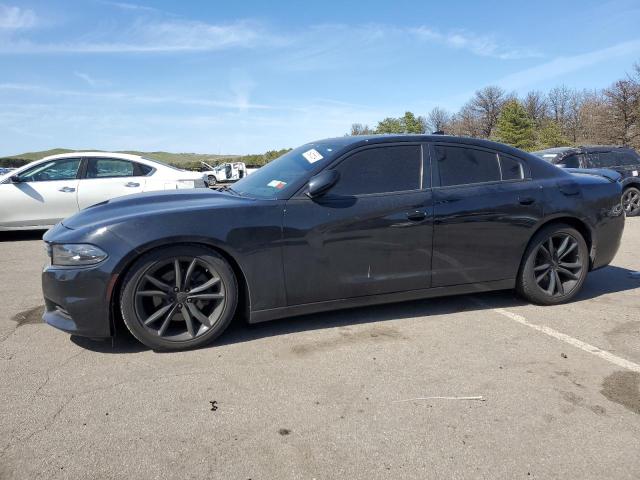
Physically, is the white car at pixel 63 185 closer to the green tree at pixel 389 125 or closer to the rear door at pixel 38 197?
the rear door at pixel 38 197

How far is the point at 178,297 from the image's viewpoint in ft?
10.5

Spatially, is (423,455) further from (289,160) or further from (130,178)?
(130,178)

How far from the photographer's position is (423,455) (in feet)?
6.99

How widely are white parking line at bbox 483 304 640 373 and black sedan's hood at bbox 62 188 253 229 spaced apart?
2.40m

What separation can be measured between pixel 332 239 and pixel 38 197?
665 cm

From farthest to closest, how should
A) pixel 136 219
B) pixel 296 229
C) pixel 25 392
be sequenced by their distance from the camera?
1. pixel 296 229
2. pixel 136 219
3. pixel 25 392

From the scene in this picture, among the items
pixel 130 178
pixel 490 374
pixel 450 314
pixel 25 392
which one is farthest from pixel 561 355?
pixel 130 178

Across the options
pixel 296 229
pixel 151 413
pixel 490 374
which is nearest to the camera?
pixel 151 413

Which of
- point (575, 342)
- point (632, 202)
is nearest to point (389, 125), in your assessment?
point (632, 202)

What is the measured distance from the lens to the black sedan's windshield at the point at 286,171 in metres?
3.58

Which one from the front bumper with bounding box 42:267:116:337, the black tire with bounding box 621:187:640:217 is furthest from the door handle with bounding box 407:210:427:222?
the black tire with bounding box 621:187:640:217

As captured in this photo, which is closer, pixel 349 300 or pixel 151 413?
pixel 151 413

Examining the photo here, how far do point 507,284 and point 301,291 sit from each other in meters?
1.92

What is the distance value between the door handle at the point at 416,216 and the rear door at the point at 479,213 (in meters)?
0.11
